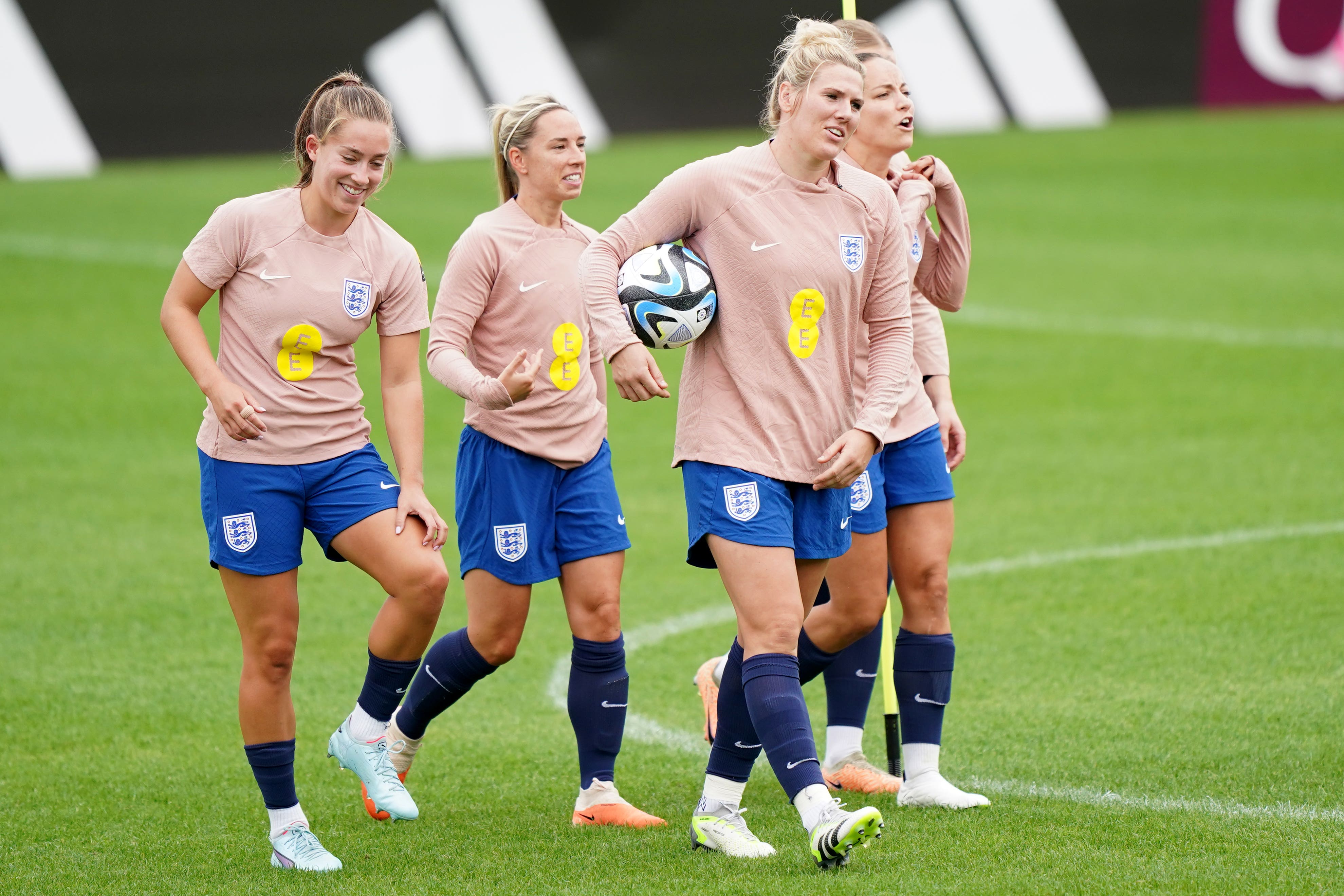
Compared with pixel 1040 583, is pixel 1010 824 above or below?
above

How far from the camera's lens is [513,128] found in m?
5.18

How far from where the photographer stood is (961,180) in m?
23.0

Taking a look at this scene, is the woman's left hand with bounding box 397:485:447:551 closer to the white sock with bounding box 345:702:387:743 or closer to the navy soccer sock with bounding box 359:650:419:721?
the navy soccer sock with bounding box 359:650:419:721

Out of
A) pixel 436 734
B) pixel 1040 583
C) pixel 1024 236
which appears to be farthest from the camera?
pixel 1024 236

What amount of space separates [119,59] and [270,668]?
18.6 m

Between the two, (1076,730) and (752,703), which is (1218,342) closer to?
(1076,730)

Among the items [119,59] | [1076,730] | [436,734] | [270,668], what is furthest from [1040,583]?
[119,59]

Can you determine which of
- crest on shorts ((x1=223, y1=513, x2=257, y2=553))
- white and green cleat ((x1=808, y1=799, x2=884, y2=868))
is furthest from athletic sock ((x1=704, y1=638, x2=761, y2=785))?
crest on shorts ((x1=223, y1=513, x2=257, y2=553))

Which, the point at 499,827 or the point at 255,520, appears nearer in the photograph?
the point at 255,520

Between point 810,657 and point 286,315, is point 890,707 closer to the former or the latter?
point 810,657

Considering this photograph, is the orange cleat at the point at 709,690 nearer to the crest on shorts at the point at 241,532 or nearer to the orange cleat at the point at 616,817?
the orange cleat at the point at 616,817

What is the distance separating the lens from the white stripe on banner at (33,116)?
823 inches

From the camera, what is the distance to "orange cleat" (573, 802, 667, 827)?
199 inches

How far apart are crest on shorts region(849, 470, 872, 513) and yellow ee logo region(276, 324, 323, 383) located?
1.65 m
